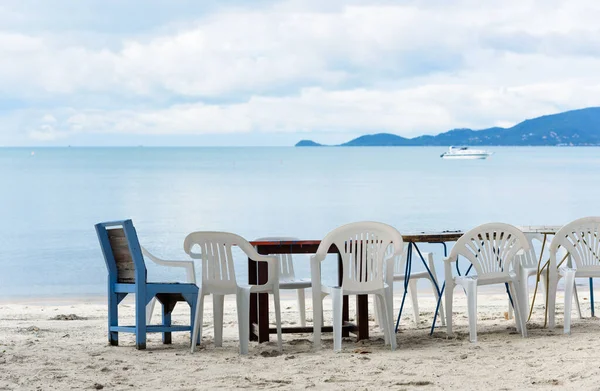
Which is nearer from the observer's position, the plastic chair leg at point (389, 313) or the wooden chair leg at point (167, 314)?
the plastic chair leg at point (389, 313)

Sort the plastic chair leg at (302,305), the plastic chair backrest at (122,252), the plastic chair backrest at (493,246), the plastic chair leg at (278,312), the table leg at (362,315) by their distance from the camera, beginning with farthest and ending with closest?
the plastic chair leg at (302,305) < the table leg at (362,315) < the plastic chair backrest at (493,246) < the plastic chair backrest at (122,252) < the plastic chair leg at (278,312)

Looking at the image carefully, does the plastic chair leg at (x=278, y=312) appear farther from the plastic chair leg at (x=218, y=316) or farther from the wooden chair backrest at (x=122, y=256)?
the wooden chair backrest at (x=122, y=256)

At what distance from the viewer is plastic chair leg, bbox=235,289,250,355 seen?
5.51 m

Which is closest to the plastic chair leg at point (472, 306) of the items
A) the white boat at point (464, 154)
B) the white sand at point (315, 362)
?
the white sand at point (315, 362)

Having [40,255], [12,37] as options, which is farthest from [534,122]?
[40,255]

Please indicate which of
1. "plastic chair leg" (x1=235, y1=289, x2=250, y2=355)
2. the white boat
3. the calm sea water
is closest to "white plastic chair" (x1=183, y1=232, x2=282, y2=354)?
"plastic chair leg" (x1=235, y1=289, x2=250, y2=355)

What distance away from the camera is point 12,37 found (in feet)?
236

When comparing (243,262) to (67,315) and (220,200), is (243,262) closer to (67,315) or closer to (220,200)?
(67,315)

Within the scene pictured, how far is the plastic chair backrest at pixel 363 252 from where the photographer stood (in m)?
5.48

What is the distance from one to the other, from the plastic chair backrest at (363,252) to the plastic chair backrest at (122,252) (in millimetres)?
1215

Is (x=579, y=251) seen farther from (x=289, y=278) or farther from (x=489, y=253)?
(x=289, y=278)

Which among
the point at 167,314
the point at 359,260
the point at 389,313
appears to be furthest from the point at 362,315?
the point at 167,314

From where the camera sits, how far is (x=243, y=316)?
554cm

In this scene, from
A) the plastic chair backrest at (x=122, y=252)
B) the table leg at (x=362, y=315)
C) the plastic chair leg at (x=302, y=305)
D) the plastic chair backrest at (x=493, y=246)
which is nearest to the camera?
the plastic chair backrest at (x=122, y=252)
